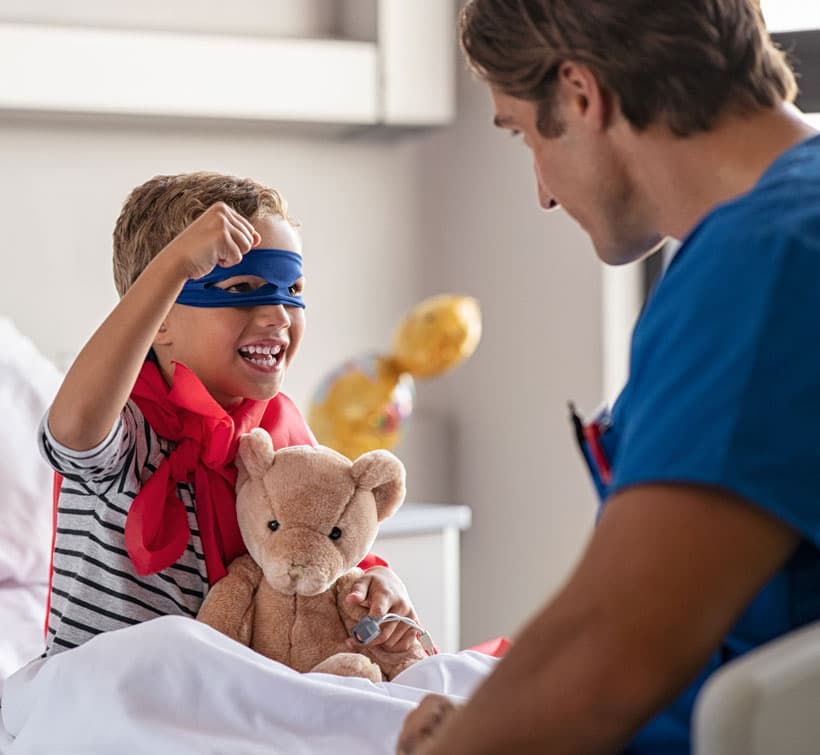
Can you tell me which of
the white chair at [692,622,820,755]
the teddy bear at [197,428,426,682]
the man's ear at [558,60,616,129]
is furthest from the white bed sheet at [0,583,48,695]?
the white chair at [692,622,820,755]

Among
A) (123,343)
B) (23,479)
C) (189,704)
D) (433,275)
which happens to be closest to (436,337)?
(433,275)

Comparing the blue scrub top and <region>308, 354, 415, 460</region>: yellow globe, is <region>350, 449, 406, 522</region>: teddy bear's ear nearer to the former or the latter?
the blue scrub top

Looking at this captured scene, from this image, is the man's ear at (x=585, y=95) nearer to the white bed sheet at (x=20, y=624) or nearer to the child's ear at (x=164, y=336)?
the child's ear at (x=164, y=336)

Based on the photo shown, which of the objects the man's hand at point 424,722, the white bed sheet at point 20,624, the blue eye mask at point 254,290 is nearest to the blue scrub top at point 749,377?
the man's hand at point 424,722

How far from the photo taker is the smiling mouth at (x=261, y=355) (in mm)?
1530

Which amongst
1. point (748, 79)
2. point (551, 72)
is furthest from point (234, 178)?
point (748, 79)

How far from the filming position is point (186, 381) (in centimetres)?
149

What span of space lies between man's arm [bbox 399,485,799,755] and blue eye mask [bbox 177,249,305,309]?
0.81 m

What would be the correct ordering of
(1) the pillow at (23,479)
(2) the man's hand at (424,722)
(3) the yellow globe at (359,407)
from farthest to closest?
(3) the yellow globe at (359,407)
(1) the pillow at (23,479)
(2) the man's hand at (424,722)

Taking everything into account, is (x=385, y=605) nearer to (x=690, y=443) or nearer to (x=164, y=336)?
(x=164, y=336)

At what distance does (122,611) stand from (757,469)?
87cm

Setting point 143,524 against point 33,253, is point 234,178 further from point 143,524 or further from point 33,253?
point 33,253

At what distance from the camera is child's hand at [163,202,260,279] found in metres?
1.32

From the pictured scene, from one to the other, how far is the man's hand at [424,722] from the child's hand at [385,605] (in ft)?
1.42
